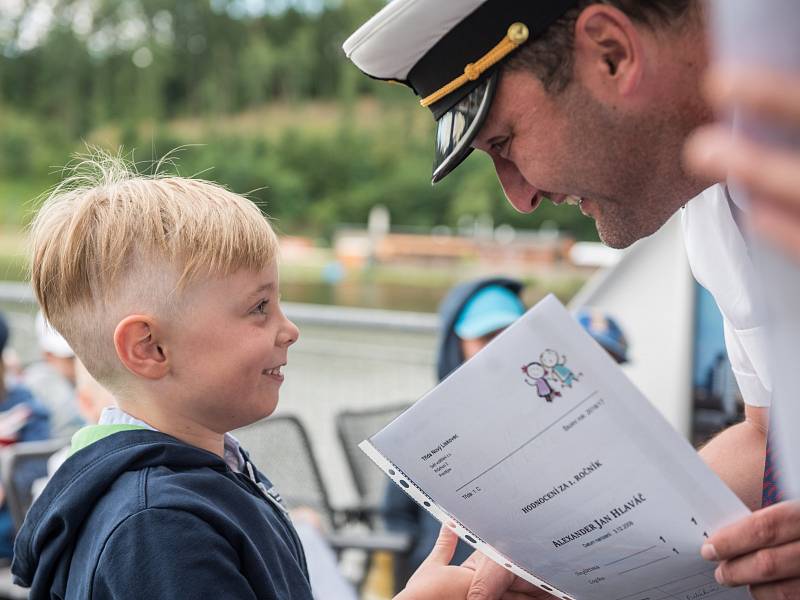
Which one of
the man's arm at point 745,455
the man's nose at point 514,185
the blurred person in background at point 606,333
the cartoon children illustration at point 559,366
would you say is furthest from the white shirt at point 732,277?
the blurred person in background at point 606,333

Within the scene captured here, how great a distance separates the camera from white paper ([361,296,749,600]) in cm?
97

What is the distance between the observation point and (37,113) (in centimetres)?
4681

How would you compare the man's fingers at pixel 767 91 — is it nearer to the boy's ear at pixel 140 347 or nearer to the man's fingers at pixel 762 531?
the man's fingers at pixel 762 531

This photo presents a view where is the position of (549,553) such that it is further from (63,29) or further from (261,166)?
(63,29)

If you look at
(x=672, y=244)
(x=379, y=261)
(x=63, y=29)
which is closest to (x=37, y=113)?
(x=63, y=29)

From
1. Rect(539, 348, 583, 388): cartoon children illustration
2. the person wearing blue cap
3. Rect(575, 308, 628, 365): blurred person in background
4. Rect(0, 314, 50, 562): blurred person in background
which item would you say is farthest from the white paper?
Rect(0, 314, 50, 562): blurred person in background

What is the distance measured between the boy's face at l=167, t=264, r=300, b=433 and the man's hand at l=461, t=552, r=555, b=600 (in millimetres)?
406

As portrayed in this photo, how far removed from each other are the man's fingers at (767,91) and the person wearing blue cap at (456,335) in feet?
8.09

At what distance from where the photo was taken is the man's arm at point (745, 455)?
1402 millimetres

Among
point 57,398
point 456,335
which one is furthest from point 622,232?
point 57,398

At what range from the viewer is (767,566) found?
3.21 feet

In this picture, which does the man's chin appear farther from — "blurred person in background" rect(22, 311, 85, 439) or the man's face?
"blurred person in background" rect(22, 311, 85, 439)

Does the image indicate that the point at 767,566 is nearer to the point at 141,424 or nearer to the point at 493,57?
the point at 493,57

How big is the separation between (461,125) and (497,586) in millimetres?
649
